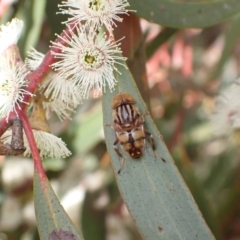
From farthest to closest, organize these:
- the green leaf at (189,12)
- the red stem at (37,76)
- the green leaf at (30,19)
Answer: the green leaf at (30,19)
the green leaf at (189,12)
the red stem at (37,76)

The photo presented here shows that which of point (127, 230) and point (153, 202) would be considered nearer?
point (153, 202)

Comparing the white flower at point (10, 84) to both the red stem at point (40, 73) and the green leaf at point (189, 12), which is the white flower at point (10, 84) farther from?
the green leaf at point (189, 12)

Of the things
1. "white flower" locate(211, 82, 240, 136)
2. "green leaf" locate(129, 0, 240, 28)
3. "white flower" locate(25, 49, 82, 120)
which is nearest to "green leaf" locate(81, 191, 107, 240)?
"white flower" locate(211, 82, 240, 136)

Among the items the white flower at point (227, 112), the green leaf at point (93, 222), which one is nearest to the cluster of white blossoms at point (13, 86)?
the white flower at point (227, 112)

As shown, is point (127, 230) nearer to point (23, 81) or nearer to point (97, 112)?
point (97, 112)

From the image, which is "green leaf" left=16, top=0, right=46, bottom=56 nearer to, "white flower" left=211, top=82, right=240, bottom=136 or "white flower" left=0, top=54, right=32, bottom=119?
"white flower" left=0, top=54, right=32, bottom=119

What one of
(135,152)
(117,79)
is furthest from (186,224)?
(117,79)
